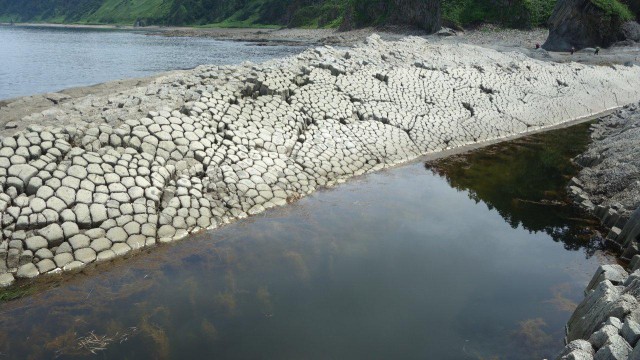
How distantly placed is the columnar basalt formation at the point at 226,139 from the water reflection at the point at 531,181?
4.31 ft

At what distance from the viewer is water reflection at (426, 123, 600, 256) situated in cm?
1088

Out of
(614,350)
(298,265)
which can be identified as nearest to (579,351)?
(614,350)

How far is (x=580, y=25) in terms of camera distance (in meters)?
40.9

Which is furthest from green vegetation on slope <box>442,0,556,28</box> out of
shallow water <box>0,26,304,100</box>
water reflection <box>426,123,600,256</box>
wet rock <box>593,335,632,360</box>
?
wet rock <box>593,335,632,360</box>

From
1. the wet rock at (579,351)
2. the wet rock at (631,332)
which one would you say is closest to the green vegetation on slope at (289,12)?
the wet rock at (631,332)

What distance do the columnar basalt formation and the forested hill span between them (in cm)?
3975

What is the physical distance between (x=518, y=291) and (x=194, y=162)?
7.70 m

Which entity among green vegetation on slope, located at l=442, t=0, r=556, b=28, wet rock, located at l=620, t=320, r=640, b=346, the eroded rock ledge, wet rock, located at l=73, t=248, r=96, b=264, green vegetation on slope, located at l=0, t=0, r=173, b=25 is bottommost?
wet rock, located at l=73, t=248, r=96, b=264

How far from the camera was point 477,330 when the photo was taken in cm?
692

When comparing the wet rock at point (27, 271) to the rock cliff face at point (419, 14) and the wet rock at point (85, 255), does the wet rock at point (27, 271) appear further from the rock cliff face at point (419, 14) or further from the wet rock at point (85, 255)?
the rock cliff face at point (419, 14)

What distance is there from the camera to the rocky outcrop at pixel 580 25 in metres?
40.8

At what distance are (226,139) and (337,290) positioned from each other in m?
5.94

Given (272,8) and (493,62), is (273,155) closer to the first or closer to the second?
(493,62)

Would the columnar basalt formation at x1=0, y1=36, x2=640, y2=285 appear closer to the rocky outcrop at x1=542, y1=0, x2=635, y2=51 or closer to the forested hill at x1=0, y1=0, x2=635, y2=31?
the rocky outcrop at x1=542, y1=0, x2=635, y2=51
